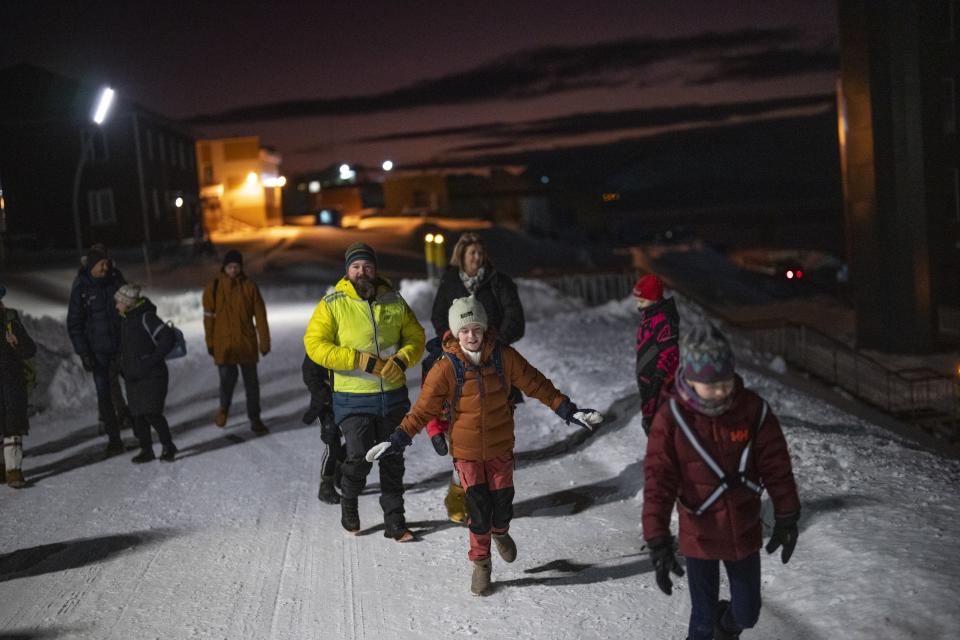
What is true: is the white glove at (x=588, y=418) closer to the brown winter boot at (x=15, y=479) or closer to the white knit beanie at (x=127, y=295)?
the white knit beanie at (x=127, y=295)

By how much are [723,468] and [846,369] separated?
19.8 metres

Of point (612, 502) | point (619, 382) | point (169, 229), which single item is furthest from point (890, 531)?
point (169, 229)

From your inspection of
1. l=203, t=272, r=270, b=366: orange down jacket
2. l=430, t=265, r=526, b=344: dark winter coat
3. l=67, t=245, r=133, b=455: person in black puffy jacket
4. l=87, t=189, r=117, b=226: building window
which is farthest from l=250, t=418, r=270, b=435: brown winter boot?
l=87, t=189, r=117, b=226: building window

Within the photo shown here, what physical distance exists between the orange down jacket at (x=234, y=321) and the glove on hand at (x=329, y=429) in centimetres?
252

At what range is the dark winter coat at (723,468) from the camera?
13.7 ft

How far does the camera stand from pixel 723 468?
4180 mm

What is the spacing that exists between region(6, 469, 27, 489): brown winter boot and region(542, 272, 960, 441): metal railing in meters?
14.0

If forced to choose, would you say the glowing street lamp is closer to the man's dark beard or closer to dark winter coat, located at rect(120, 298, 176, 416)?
dark winter coat, located at rect(120, 298, 176, 416)

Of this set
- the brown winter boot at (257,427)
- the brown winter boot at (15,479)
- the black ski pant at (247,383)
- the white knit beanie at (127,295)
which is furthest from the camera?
the brown winter boot at (257,427)

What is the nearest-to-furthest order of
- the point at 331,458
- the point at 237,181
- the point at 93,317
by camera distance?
1. the point at 331,458
2. the point at 93,317
3. the point at 237,181

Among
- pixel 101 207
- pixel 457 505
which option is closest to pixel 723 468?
pixel 457 505

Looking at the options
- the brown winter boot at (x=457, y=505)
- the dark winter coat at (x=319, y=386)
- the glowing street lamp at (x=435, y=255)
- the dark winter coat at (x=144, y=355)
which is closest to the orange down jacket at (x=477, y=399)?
the brown winter boot at (x=457, y=505)

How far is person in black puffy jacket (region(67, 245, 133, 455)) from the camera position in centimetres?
966

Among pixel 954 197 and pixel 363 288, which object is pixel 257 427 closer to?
pixel 363 288
